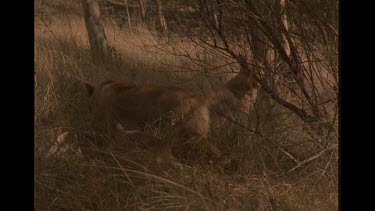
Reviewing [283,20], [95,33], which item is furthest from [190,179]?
[95,33]

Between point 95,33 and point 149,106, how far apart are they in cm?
368

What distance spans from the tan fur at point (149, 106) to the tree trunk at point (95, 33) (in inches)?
110

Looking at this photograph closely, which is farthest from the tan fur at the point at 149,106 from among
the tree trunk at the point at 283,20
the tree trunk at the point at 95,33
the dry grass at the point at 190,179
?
the tree trunk at the point at 95,33

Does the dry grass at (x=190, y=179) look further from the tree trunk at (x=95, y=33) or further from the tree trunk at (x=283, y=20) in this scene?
the tree trunk at (x=95, y=33)

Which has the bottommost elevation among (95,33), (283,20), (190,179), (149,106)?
(190,179)

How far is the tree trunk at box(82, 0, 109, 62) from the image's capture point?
715 centimetres

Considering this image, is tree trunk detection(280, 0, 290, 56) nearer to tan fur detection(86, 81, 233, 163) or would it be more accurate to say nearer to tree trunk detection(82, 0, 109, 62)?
tan fur detection(86, 81, 233, 163)

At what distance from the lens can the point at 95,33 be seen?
749 cm

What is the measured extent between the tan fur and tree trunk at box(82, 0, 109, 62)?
2785 millimetres

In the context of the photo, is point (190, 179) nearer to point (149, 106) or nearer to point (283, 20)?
point (149, 106)

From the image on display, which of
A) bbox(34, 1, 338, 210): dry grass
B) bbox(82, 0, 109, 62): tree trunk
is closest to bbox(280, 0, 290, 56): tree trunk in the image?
bbox(34, 1, 338, 210): dry grass
